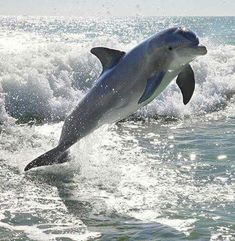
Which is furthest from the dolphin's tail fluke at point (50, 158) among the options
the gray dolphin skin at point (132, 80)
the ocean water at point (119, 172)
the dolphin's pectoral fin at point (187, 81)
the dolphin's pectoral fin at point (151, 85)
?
the dolphin's pectoral fin at point (187, 81)

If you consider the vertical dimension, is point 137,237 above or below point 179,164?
below

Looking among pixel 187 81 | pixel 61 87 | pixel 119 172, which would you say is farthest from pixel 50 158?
pixel 61 87

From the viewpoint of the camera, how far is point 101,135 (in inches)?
423

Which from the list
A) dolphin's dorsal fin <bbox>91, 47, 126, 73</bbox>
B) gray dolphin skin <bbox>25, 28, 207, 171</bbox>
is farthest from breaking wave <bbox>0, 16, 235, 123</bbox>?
dolphin's dorsal fin <bbox>91, 47, 126, 73</bbox>

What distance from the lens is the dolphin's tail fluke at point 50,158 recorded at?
762 centimetres

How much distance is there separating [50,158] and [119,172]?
1.19 meters

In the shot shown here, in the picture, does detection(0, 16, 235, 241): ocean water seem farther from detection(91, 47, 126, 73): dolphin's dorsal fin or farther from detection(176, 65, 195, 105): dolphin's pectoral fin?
detection(91, 47, 126, 73): dolphin's dorsal fin

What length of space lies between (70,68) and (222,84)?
→ 4663 mm

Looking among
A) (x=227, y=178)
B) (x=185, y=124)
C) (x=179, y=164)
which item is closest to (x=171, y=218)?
(x=227, y=178)

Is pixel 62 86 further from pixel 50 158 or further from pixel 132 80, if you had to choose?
pixel 132 80

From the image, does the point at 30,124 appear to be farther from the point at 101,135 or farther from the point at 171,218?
the point at 171,218

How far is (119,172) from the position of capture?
330 inches

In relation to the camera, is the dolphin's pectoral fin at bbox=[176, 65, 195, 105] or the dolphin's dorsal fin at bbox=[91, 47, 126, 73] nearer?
A: the dolphin's pectoral fin at bbox=[176, 65, 195, 105]

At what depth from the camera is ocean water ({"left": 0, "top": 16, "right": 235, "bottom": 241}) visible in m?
6.23
